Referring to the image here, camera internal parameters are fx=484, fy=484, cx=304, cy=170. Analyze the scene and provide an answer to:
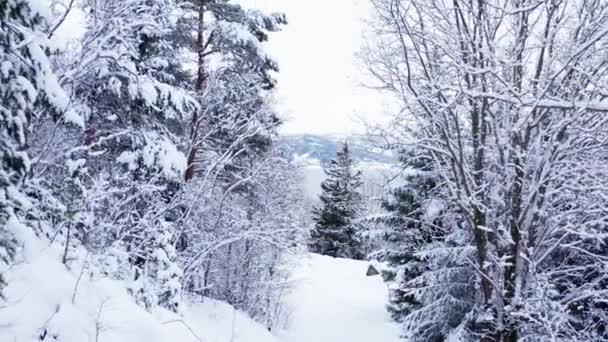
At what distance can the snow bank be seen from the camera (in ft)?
11.7

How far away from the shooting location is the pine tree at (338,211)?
29.1 m

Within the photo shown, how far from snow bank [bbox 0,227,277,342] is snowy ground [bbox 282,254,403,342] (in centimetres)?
1013

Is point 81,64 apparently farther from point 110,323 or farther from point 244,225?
point 244,225

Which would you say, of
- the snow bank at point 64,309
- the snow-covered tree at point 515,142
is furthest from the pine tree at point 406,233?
the snow bank at point 64,309

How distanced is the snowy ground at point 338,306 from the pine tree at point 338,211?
326 cm

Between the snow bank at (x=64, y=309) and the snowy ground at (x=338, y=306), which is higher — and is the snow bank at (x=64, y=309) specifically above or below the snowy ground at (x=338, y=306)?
above

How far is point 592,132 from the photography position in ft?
21.9

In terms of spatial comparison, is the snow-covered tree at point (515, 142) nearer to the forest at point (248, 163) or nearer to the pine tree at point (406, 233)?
the forest at point (248, 163)

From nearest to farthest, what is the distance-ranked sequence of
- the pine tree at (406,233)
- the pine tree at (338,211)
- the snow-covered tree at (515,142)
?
the snow-covered tree at (515,142), the pine tree at (406,233), the pine tree at (338,211)

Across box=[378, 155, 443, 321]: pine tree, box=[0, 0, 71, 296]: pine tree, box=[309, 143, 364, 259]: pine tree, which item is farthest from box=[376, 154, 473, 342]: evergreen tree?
box=[309, 143, 364, 259]: pine tree

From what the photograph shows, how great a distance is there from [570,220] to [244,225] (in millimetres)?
7360

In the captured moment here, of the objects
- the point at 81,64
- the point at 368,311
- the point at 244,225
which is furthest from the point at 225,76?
the point at 368,311

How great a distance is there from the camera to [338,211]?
95.3ft

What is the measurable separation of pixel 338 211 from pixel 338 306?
373 inches
